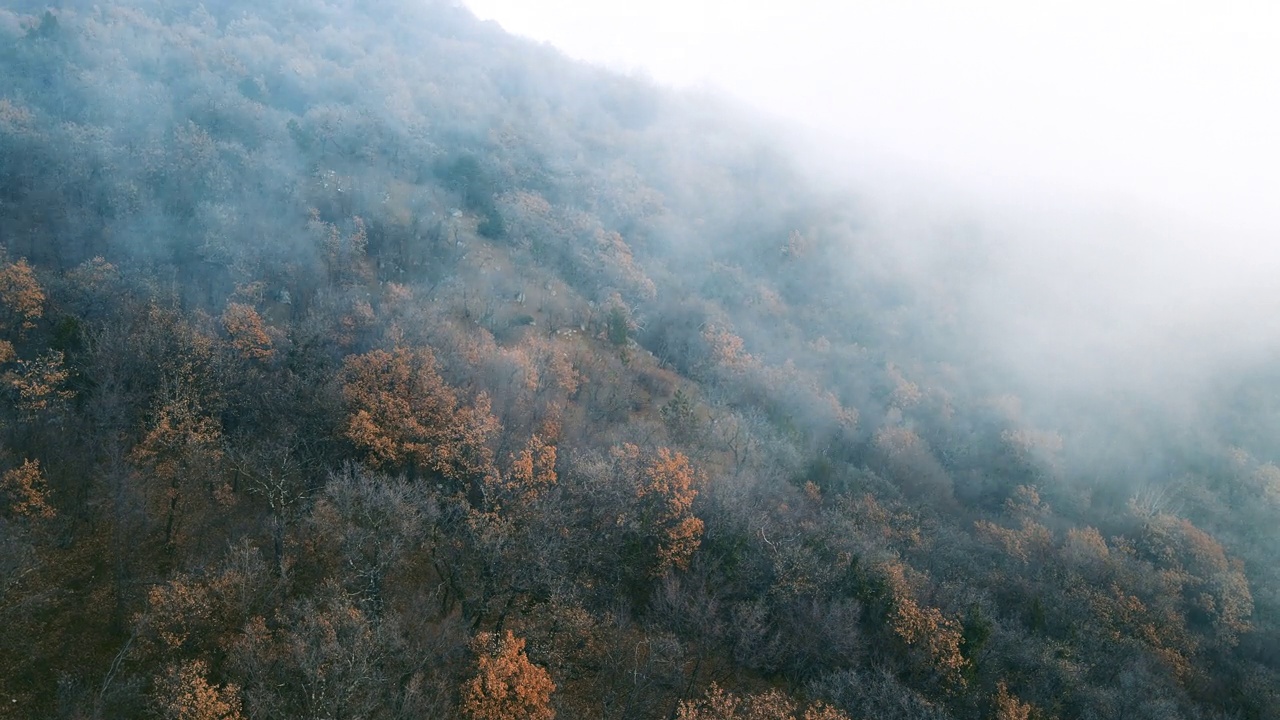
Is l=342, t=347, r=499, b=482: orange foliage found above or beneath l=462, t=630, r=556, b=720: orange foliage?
above

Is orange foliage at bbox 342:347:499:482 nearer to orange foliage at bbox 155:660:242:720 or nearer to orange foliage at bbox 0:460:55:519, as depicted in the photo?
orange foliage at bbox 0:460:55:519

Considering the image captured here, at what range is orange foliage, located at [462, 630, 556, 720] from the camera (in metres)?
30.2

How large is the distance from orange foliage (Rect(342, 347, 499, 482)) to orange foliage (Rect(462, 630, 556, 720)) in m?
14.5

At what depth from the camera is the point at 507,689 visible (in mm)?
30859

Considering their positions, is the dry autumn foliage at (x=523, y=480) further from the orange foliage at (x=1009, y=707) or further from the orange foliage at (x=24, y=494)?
the orange foliage at (x=1009, y=707)

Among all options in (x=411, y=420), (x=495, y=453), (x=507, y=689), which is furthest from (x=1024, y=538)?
(x=411, y=420)

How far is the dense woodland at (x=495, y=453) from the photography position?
3428 cm

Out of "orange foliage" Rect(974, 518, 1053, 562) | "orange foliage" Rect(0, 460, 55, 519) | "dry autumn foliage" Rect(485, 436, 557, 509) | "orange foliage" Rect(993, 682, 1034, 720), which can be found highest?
"dry autumn foliage" Rect(485, 436, 557, 509)

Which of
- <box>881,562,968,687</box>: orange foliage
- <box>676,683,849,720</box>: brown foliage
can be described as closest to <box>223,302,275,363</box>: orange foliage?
<box>676,683,849,720</box>: brown foliage

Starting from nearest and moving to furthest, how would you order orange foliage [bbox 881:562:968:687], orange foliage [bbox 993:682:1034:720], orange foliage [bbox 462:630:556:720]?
orange foliage [bbox 462:630:556:720]
orange foliage [bbox 993:682:1034:720]
orange foliage [bbox 881:562:968:687]

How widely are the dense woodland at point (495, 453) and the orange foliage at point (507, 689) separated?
228mm

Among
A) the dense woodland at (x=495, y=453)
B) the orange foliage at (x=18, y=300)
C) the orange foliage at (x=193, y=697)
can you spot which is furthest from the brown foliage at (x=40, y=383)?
the orange foliage at (x=193, y=697)

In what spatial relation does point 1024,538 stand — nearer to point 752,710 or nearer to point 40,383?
point 752,710

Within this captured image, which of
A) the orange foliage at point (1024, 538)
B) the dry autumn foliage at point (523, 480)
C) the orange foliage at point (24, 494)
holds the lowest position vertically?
the orange foliage at point (1024, 538)
